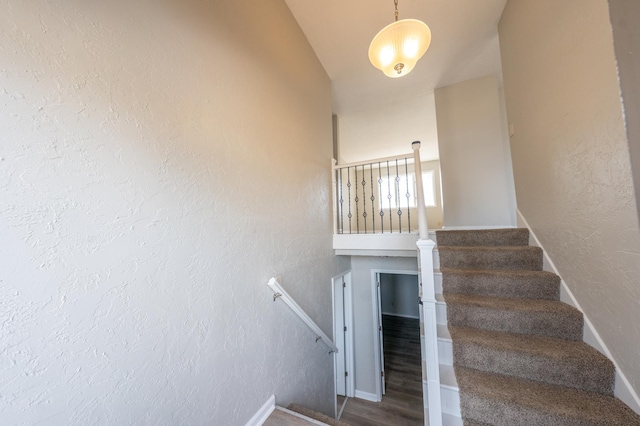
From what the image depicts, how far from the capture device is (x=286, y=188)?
2.02 meters

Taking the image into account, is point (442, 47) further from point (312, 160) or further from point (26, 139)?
point (26, 139)

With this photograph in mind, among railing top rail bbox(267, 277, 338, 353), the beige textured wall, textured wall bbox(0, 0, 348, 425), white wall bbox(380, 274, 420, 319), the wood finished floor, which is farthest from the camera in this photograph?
white wall bbox(380, 274, 420, 319)

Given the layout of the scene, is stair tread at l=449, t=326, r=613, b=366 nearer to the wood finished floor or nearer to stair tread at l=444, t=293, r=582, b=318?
stair tread at l=444, t=293, r=582, b=318

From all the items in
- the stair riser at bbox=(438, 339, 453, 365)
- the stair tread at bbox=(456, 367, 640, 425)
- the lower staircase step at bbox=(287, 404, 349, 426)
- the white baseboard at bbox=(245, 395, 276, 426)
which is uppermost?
the stair riser at bbox=(438, 339, 453, 365)

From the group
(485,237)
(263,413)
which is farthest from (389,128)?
(263,413)

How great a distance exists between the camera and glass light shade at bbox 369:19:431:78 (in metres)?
1.42

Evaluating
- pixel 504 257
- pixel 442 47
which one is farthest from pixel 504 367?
pixel 442 47

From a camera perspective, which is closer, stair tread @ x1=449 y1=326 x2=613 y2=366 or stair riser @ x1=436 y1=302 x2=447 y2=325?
stair tread @ x1=449 y1=326 x2=613 y2=366

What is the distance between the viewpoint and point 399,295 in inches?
273

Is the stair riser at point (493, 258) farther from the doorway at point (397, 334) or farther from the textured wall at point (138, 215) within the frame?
the textured wall at point (138, 215)

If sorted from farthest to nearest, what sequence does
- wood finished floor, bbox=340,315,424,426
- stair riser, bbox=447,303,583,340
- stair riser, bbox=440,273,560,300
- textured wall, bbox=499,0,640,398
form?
wood finished floor, bbox=340,315,424,426 → stair riser, bbox=440,273,560,300 → stair riser, bbox=447,303,583,340 → textured wall, bbox=499,0,640,398

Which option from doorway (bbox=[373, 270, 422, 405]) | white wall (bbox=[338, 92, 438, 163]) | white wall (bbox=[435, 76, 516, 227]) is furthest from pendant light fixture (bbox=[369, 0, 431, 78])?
doorway (bbox=[373, 270, 422, 405])

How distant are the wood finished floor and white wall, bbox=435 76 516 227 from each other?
2.64 m

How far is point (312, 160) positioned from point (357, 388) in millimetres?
3512
